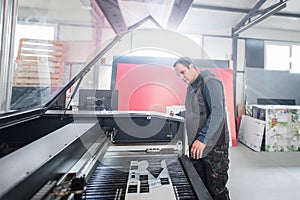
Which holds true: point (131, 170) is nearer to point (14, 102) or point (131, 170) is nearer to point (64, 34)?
point (14, 102)

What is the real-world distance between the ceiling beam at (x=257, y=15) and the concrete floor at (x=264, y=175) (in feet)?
9.20

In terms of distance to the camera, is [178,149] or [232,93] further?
[232,93]

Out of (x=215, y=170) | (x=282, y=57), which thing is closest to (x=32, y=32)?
(x=215, y=170)

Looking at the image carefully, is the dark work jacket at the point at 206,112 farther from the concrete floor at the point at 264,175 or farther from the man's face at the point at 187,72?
the concrete floor at the point at 264,175

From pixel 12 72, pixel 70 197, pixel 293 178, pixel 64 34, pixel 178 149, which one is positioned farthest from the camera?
pixel 64 34

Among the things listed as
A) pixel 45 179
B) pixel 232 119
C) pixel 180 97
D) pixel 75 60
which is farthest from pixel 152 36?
pixel 45 179

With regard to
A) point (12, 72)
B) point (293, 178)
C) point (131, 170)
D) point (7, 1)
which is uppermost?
point (7, 1)

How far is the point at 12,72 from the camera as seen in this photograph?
177cm

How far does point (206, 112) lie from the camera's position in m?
1.67

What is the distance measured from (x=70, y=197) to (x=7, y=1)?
1.67m

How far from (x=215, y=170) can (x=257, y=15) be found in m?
4.27

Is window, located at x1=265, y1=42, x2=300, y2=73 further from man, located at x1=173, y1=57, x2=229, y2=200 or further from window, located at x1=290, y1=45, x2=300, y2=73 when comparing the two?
man, located at x1=173, y1=57, x2=229, y2=200

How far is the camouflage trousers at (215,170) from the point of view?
1645 mm

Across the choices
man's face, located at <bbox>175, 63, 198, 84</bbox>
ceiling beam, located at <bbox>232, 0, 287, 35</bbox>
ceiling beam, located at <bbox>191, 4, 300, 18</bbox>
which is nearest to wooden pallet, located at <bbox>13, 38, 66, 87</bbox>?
man's face, located at <bbox>175, 63, 198, 84</bbox>
